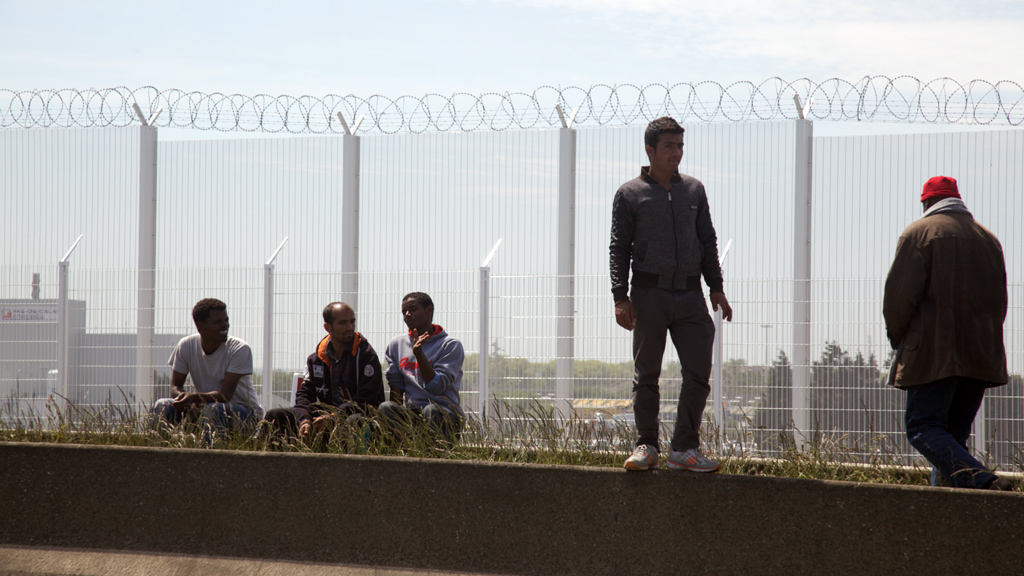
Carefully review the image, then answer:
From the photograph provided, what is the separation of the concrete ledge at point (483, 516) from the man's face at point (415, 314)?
1400mm

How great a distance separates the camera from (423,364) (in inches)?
199

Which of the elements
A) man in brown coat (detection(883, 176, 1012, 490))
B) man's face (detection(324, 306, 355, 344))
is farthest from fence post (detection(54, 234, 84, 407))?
man in brown coat (detection(883, 176, 1012, 490))

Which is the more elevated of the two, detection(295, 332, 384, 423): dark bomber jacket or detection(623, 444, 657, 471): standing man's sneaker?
detection(295, 332, 384, 423): dark bomber jacket

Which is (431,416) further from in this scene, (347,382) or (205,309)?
(205,309)

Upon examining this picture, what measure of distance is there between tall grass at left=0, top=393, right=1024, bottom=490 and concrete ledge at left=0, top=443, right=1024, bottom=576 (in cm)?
40

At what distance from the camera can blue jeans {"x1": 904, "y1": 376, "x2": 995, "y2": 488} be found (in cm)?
349

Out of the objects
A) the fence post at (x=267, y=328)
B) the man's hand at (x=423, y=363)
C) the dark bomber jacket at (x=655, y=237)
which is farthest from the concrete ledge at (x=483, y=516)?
the fence post at (x=267, y=328)

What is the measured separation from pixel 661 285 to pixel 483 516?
49.2 inches

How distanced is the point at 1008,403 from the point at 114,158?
8.80 metres

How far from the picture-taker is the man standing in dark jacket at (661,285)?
3.82m

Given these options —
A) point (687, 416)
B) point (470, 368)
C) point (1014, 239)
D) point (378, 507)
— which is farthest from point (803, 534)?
point (1014, 239)

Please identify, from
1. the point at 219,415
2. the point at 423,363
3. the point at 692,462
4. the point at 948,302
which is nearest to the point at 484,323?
the point at 423,363

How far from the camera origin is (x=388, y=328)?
721 centimetres

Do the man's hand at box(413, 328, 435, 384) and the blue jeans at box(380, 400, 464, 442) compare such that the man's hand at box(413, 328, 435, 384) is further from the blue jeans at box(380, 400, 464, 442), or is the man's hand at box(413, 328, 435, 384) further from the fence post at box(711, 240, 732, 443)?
the fence post at box(711, 240, 732, 443)
